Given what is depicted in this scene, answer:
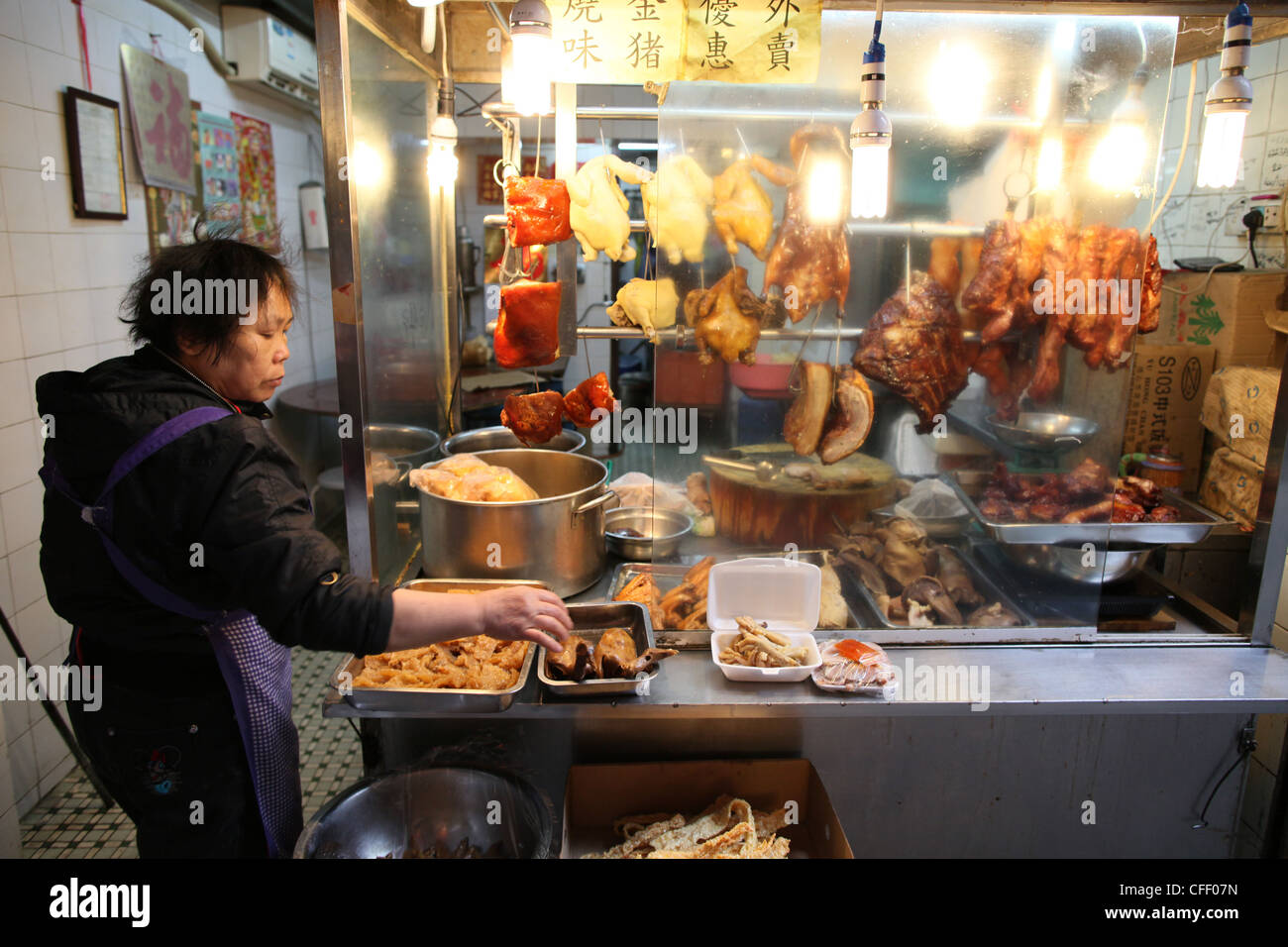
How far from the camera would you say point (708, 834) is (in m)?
2.41

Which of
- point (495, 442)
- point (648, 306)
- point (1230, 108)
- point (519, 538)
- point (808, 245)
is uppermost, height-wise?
point (1230, 108)

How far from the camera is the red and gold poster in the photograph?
18.7 feet

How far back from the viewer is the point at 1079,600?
266 centimetres

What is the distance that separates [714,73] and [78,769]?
13.1ft

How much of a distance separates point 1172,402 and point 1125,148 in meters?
1.66

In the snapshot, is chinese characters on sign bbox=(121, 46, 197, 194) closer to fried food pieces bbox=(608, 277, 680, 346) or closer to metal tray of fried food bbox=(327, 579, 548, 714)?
fried food pieces bbox=(608, 277, 680, 346)

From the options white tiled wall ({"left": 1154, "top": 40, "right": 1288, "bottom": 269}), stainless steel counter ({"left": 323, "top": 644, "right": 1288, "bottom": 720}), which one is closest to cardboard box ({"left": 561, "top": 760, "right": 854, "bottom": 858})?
stainless steel counter ({"left": 323, "top": 644, "right": 1288, "bottom": 720})

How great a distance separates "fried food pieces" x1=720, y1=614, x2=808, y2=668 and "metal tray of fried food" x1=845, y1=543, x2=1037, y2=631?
12.9 inches

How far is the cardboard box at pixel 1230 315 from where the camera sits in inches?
135

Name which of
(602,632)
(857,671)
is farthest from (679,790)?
(857,671)

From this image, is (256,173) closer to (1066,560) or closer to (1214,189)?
(1066,560)

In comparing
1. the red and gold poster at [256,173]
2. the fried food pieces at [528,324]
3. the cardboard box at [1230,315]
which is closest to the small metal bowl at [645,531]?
the fried food pieces at [528,324]

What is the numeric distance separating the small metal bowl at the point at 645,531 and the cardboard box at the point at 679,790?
673mm

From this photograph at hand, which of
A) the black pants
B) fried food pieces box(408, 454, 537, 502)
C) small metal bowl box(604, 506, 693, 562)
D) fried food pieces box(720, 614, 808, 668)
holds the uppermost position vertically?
fried food pieces box(408, 454, 537, 502)
